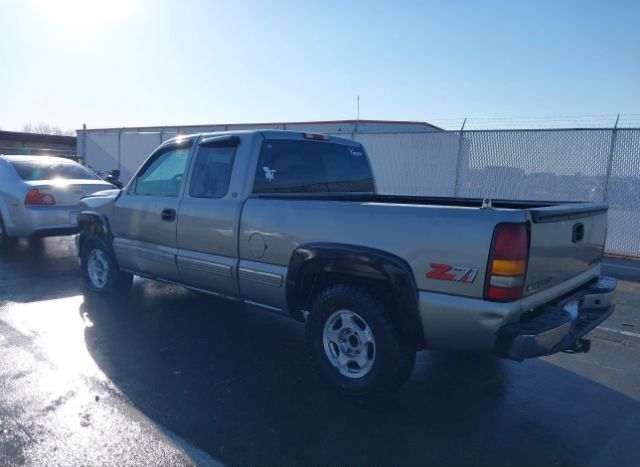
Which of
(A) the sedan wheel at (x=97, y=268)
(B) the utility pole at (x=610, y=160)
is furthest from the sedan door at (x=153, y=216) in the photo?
(B) the utility pole at (x=610, y=160)

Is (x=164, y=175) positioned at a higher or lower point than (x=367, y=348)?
higher

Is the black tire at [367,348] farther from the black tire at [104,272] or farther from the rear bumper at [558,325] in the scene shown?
the black tire at [104,272]

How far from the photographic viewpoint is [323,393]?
3787 millimetres

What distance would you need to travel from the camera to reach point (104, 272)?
248 inches

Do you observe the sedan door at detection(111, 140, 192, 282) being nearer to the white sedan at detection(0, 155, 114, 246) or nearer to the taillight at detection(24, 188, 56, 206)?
the white sedan at detection(0, 155, 114, 246)

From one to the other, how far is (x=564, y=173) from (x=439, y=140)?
2880 millimetres

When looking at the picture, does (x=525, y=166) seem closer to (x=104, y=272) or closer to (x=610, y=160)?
(x=610, y=160)

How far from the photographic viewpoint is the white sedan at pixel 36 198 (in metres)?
8.14

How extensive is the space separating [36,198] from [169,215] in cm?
435

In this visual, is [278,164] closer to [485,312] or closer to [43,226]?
[485,312]

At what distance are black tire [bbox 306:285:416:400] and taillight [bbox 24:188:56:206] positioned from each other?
6.21 meters

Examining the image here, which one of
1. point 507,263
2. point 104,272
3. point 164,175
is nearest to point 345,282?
point 507,263

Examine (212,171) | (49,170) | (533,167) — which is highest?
(533,167)

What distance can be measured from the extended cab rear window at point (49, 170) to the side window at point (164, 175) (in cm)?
410
